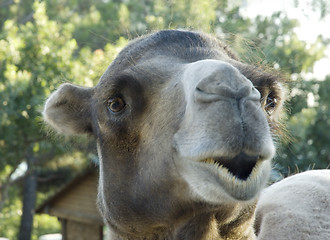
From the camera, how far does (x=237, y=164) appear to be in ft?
9.76

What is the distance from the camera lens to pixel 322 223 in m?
4.61

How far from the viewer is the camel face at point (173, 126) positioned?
116 inches

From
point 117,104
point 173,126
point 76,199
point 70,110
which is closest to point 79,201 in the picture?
point 76,199

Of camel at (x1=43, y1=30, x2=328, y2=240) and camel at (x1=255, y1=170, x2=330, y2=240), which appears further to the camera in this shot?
camel at (x1=255, y1=170, x2=330, y2=240)

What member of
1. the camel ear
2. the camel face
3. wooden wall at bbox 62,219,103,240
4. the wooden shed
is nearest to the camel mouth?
the camel face

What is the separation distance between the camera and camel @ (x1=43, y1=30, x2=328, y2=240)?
9.68 feet

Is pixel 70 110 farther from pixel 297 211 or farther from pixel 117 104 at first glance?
pixel 297 211

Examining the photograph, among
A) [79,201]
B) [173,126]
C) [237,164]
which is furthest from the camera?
[79,201]

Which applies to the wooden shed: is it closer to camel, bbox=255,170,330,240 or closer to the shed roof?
the shed roof

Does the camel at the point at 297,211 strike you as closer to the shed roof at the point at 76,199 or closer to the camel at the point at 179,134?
the camel at the point at 179,134

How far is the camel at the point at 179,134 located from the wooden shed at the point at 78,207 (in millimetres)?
18247

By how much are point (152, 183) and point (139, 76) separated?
0.82 m

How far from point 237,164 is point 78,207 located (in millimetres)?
20711

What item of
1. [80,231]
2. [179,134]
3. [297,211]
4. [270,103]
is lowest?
[80,231]
